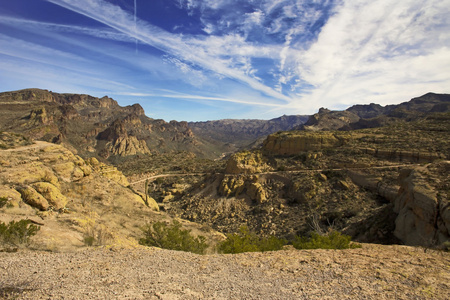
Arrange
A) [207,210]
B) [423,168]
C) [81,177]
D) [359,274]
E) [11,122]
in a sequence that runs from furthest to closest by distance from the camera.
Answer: [11,122] < [207,210] < [81,177] < [423,168] < [359,274]

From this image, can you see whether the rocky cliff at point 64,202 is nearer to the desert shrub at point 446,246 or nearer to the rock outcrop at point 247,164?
the desert shrub at point 446,246

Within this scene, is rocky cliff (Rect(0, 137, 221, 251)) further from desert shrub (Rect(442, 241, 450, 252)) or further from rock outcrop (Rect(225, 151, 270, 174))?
rock outcrop (Rect(225, 151, 270, 174))

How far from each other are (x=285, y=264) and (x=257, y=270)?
1.04m

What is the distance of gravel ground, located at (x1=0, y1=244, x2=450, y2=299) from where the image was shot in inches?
202

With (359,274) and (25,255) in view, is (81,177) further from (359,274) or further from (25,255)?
(359,274)

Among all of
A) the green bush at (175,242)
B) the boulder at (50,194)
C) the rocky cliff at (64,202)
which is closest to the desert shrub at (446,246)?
the green bush at (175,242)

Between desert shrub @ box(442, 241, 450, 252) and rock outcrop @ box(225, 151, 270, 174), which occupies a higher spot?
rock outcrop @ box(225, 151, 270, 174)

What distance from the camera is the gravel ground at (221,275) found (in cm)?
513

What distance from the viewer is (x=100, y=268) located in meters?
6.21

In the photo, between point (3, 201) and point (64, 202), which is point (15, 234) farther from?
point (64, 202)

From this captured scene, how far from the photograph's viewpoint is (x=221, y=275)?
627 cm

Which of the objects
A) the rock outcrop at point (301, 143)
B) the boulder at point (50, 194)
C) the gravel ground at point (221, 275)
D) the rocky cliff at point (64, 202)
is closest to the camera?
the gravel ground at point (221, 275)

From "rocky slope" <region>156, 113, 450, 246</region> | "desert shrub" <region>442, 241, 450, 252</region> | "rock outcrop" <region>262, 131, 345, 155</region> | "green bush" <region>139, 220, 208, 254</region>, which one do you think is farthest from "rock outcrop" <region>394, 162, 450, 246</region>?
"rock outcrop" <region>262, 131, 345, 155</region>

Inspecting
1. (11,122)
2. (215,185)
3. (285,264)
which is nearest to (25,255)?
(285,264)
